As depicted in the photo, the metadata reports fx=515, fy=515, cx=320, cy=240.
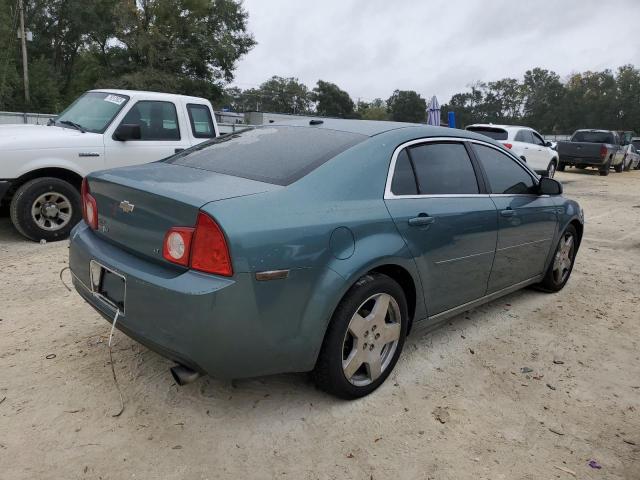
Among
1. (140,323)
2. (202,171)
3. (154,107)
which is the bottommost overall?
(140,323)

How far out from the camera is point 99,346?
3471 mm

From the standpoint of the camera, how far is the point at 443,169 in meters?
3.49

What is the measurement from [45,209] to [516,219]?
5.13 metres

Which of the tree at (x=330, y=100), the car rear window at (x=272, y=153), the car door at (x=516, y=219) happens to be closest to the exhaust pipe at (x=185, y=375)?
the car rear window at (x=272, y=153)

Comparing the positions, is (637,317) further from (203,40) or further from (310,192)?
(203,40)

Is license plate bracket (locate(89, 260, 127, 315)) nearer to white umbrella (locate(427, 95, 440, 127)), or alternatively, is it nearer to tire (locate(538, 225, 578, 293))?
tire (locate(538, 225, 578, 293))

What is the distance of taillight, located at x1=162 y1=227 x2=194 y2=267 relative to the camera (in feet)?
7.88

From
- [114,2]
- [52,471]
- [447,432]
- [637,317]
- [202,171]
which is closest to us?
[52,471]

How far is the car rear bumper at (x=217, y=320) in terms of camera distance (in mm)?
2318

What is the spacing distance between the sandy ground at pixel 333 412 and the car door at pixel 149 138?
2.62 meters

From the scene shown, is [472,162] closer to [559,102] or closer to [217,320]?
[217,320]

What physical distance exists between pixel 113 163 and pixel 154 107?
99 cm

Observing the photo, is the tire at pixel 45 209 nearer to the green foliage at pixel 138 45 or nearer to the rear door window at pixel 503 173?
the rear door window at pixel 503 173

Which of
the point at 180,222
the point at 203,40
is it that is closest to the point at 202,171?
the point at 180,222
